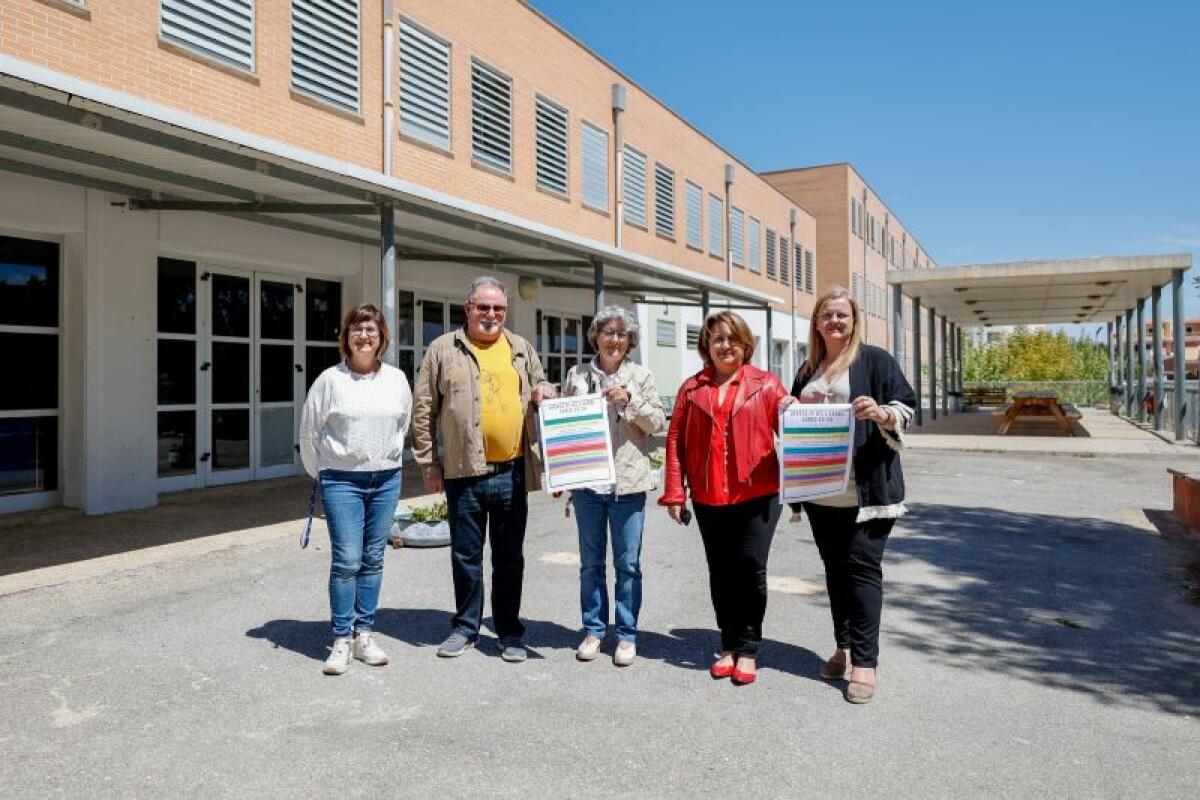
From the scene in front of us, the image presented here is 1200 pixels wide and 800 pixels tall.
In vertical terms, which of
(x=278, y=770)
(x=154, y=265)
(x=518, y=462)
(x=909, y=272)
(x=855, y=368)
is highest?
(x=909, y=272)

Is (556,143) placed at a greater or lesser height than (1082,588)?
greater

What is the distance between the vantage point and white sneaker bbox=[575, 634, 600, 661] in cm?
434

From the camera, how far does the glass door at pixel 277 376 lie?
36.2 feet

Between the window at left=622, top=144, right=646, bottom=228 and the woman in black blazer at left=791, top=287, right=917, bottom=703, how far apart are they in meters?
15.4

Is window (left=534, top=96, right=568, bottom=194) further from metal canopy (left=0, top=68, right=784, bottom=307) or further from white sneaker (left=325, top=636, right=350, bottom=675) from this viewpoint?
white sneaker (left=325, top=636, right=350, bottom=675)

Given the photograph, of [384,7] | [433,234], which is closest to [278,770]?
[433,234]

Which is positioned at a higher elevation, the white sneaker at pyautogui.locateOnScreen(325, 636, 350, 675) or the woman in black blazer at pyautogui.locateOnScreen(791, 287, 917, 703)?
the woman in black blazer at pyautogui.locateOnScreen(791, 287, 917, 703)

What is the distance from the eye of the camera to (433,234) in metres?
11.1

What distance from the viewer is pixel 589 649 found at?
171 inches

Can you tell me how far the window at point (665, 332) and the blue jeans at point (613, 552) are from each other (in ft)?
59.0

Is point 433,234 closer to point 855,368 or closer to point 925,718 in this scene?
point 855,368

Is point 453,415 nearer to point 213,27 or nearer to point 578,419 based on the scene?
point 578,419

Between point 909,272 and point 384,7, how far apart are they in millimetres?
12762

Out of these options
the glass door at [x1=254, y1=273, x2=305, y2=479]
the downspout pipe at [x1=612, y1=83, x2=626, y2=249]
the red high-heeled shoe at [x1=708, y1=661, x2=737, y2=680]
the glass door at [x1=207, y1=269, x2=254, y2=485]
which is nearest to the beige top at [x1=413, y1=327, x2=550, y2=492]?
the red high-heeled shoe at [x1=708, y1=661, x2=737, y2=680]
